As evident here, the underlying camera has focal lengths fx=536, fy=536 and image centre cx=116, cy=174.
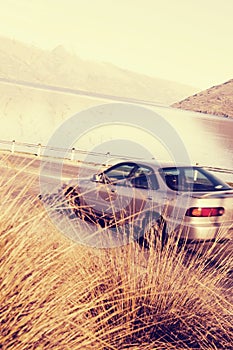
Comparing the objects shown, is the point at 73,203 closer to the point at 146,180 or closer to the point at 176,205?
the point at 176,205

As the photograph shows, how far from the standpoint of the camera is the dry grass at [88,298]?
10.8 feet

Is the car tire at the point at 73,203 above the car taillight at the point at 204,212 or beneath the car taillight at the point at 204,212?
above

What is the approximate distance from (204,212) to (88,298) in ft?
13.4

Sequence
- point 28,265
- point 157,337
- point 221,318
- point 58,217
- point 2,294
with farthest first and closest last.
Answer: point 58,217 → point 221,318 → point 157,337 → point 28,265 → point 2,294

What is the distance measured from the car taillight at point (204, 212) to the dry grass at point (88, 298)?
9.62 ft

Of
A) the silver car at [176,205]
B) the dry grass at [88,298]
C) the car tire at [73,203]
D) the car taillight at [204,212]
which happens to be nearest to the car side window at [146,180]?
the silver car at [176,205]

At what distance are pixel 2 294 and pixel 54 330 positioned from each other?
410mm

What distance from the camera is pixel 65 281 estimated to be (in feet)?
12.5

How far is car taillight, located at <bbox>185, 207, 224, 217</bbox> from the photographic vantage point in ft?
26.4

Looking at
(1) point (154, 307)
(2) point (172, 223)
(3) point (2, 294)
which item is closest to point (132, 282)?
(1) point (154, 307)

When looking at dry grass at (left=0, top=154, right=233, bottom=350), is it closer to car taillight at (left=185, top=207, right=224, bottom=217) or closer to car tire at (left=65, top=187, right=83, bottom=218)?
car tire at (left=65, top=187, right=83, bottom=218)

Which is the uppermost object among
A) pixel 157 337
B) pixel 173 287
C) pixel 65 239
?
pixel 65 239

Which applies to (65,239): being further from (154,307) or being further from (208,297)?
(208,297)

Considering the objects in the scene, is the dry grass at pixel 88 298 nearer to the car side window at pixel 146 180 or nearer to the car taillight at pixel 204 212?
the car taillight at pixel 204 212
